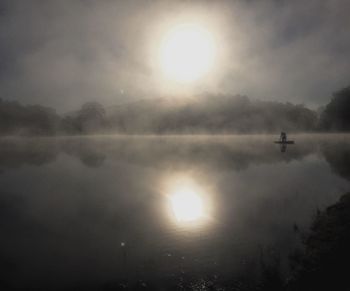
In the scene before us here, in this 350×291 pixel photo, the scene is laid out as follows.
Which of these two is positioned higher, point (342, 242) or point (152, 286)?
point (342, 242)

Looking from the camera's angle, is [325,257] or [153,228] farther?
[153,228]

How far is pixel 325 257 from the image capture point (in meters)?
21.0

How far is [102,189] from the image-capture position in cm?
5650

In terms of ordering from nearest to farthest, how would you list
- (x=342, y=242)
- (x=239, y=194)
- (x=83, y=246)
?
(x=342, y=242) → (x=83, y=246) → (x=239, y=194)

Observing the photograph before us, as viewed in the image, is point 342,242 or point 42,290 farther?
point 342,242

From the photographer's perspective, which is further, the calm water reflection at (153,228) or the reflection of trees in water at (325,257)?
the calm water reflection at (153,228)

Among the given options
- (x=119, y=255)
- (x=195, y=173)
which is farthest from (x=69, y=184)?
(x=119, y=255)

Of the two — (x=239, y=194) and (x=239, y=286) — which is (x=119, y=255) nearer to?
(x=239, y=286)

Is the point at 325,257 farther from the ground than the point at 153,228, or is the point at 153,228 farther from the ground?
the point at 325,257

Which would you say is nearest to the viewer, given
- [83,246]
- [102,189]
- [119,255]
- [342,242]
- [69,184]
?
[342,242]

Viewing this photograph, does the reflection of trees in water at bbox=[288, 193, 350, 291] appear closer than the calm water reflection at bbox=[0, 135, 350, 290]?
Yes

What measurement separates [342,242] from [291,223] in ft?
35.4

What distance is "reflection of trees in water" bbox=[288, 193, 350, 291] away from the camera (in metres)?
17.9

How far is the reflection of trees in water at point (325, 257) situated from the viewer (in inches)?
705
